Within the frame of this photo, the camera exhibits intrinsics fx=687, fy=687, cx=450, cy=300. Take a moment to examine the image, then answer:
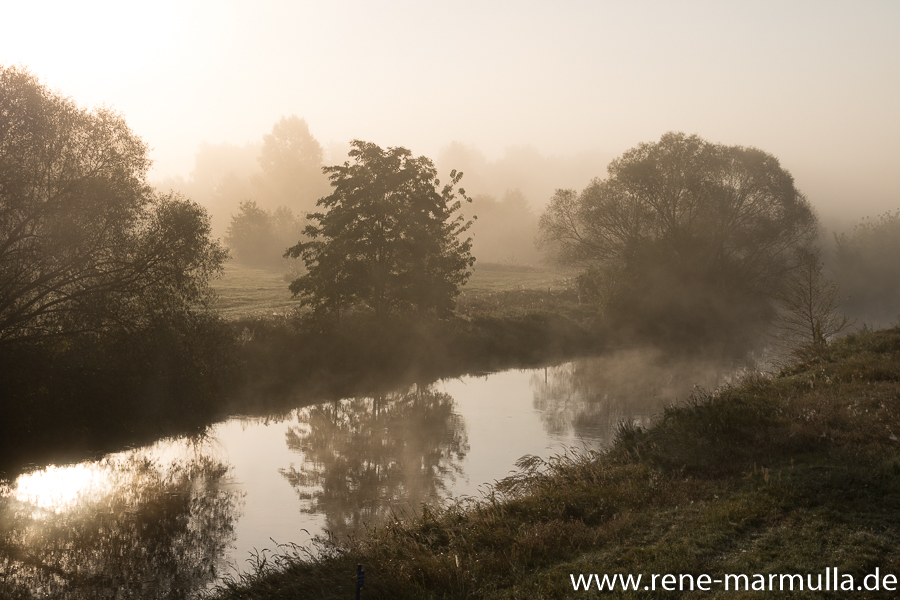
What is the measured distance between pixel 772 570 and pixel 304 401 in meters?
21.9

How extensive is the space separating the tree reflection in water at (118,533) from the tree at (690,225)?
35497 millimetres

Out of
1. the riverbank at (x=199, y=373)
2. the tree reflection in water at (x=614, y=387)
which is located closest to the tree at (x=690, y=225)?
the tree reflection in water at (x=614, y=387)

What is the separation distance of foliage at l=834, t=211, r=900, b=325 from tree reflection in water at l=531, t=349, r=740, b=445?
3836 cm

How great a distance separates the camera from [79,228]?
20.2 m

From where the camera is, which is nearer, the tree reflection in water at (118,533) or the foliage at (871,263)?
the tree reflection in water at (118,533)

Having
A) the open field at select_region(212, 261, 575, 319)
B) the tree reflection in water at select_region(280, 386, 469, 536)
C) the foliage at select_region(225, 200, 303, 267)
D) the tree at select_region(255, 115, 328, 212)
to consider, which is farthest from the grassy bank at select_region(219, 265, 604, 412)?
Result: the tree at select_region(255, 115, 328, 212)

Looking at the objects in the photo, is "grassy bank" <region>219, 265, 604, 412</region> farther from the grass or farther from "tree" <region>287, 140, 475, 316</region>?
"tree" <region>287, 140, 475, 316</region>

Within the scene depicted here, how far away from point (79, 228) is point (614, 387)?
22.5m

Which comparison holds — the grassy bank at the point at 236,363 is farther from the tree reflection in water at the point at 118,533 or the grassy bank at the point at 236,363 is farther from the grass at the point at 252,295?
the tree reflection in water at the point at 118,533

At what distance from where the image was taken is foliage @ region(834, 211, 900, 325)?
71688 millimetres

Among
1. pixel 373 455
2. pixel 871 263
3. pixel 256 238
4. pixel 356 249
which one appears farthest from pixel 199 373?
pixel 871 263

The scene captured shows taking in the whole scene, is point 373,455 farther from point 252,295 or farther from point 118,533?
point 252,295

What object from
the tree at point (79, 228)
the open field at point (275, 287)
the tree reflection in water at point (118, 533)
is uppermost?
the tree at point (79, 228)

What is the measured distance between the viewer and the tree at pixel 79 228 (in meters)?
19.5
